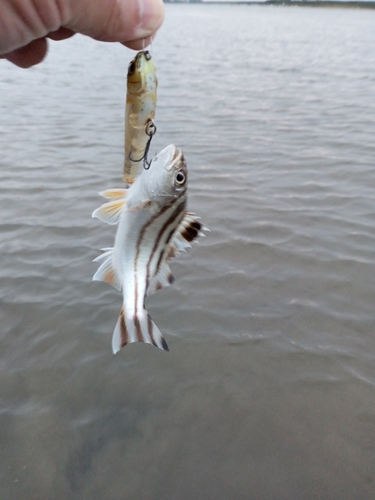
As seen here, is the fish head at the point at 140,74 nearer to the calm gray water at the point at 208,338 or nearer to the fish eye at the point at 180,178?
the fish eye at the point at 180,178

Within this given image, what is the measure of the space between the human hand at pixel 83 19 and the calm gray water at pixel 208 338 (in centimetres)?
327

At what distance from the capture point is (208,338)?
5.18 metres

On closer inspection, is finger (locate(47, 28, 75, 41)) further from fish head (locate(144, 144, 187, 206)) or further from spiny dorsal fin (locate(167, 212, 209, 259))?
spiny dorsal fin (locate(167, 212, 209, 259))

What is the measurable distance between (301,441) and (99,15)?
12.1ft

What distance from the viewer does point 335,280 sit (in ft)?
20.0

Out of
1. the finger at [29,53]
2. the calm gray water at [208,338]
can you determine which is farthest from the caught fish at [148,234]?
the calm gray water at [208,338]

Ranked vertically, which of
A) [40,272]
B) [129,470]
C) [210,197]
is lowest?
[129,470]

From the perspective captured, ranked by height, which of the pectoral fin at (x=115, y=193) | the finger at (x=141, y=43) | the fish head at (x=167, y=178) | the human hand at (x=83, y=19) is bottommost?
the pectoral fin at (x=115, y=193)

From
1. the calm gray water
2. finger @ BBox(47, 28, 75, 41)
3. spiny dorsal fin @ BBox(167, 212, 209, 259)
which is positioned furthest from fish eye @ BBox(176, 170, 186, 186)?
the calm gray water

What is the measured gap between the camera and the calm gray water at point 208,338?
394cm

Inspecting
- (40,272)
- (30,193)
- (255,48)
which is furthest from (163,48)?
(40,272)

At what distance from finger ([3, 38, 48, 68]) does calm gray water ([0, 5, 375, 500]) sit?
3038 millimetres

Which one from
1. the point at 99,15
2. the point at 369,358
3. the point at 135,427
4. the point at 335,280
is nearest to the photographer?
the point at 99,15

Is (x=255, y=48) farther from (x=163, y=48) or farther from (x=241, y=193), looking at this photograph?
(x=241, y=193)
